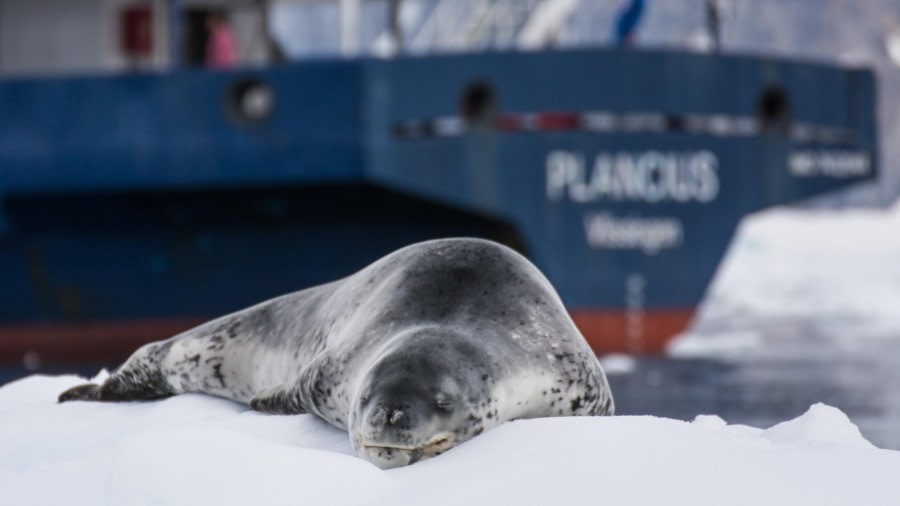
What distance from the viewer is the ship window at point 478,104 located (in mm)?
9414

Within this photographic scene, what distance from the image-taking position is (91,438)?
133 inches

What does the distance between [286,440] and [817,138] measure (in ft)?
27.3

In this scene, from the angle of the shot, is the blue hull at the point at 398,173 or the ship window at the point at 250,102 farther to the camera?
the ship window at the point at 250,102

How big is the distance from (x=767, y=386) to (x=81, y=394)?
5.05 metres

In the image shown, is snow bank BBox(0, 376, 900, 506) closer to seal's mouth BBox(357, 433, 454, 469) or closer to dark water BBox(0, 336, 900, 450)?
seal's mouth BBox(357, 433, 454, 469)

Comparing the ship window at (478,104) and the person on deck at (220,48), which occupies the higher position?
the person on deck at (220,48)

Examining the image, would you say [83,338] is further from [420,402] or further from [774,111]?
[420,402]

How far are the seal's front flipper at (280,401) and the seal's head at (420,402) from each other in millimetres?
505

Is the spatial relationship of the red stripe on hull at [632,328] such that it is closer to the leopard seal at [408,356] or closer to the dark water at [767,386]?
the dark water at [767,386]

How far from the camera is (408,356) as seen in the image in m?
2.88

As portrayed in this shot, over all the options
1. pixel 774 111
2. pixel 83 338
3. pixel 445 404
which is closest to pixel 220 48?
pixel 83 338

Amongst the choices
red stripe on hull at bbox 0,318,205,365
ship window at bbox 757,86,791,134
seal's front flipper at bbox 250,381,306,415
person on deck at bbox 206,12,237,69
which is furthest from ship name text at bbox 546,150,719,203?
seal's front flipper at bbox 250,381,306,415

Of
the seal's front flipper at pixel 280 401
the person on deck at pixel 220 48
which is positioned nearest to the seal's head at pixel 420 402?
the seal's front flipper at pixel 280 401

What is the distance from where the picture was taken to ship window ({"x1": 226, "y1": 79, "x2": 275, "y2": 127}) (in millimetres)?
9398
